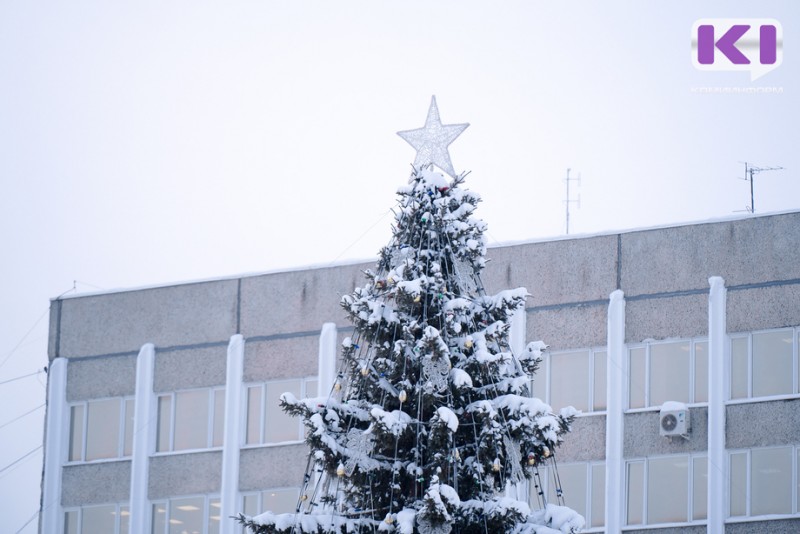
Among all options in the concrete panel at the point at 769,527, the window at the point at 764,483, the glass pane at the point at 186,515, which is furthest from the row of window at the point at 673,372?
the glass pane at the point at 186,515

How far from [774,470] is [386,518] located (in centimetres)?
1669

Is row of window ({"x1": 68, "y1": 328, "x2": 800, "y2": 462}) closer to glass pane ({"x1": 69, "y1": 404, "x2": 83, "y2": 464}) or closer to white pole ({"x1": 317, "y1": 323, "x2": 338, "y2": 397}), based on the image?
glass pane ({"x1": 69, "y1": 404, "x2": 83, "y2": 464})

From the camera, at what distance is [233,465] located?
3988cm

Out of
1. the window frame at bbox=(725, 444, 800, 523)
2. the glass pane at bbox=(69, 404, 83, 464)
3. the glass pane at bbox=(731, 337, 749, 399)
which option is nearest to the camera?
the window frame at bbox=(725, 444, 800, 523)

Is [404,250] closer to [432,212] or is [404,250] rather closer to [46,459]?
[432,212]

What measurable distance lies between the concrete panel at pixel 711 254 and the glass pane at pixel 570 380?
6.30ft

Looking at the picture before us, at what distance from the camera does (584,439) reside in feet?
117

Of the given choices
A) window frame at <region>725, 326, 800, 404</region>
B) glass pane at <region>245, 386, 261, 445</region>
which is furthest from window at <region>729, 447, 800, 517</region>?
glass pane at <region>245, 386, 261, 445</region>

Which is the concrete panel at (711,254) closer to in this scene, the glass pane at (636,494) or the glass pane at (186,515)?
the glass pane at (636,494)

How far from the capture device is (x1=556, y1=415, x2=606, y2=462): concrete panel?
3562 cm

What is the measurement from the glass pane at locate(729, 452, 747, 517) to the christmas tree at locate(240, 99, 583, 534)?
14753 millimetres

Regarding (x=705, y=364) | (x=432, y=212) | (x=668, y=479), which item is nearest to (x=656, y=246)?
(x=705, y=364)

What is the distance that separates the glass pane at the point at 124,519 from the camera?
41000 mm

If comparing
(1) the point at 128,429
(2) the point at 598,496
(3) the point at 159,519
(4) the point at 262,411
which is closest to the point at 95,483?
(1) the point at 128,429
